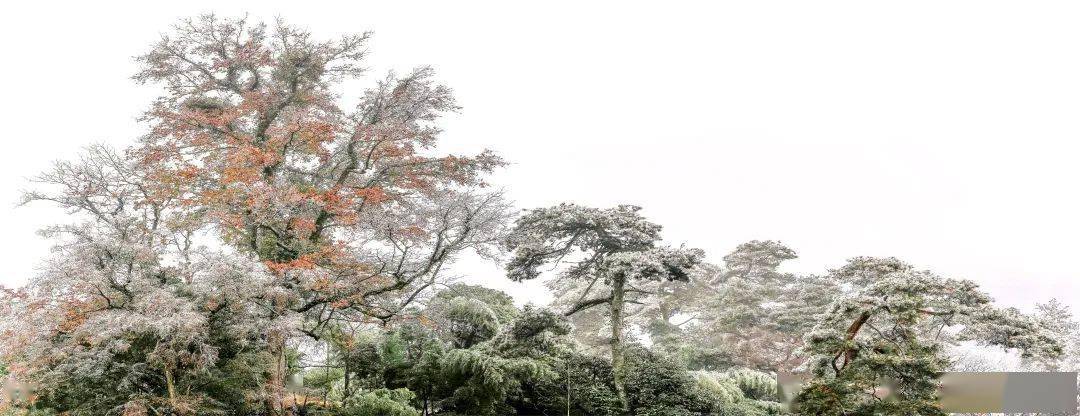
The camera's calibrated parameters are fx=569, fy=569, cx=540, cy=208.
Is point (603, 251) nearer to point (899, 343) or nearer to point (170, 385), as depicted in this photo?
point (899, 343)

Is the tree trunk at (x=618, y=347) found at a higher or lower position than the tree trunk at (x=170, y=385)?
higher

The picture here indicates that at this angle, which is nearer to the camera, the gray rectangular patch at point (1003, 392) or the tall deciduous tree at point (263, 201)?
the gray rectangular patch at point (1003, 392)

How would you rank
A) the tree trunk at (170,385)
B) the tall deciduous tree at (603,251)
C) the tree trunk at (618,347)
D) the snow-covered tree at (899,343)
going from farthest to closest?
1. the tree trunk at (618,347)
2. the tall deciduous tree at (603,251)
3. the tree trunk at (170,385)
4. the snow-covered tree at (899,343)

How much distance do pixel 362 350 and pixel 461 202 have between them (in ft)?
12.5

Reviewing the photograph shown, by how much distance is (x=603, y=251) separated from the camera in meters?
11.1

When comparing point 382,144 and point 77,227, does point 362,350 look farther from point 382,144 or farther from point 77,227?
point 77,227

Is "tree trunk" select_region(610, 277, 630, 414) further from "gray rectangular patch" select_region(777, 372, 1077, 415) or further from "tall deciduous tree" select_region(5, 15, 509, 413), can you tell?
"gray rectangular patch" select_region(777, 372, 1077, 415)

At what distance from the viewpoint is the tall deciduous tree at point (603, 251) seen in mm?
9875

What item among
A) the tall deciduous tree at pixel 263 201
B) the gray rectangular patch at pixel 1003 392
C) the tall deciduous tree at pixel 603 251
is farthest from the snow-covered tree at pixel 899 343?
the tall deciduous tree at pixel 263 201

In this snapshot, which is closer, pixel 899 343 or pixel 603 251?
pixel 899 343

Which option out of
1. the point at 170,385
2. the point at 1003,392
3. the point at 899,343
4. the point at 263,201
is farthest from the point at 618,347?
the point at 170,385

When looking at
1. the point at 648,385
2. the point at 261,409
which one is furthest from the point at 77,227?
the point at 648,385

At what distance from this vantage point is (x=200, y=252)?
7.66m

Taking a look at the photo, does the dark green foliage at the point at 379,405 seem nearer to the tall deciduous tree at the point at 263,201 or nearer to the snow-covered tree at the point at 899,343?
the tall deciduous tree at the point at 263,201
